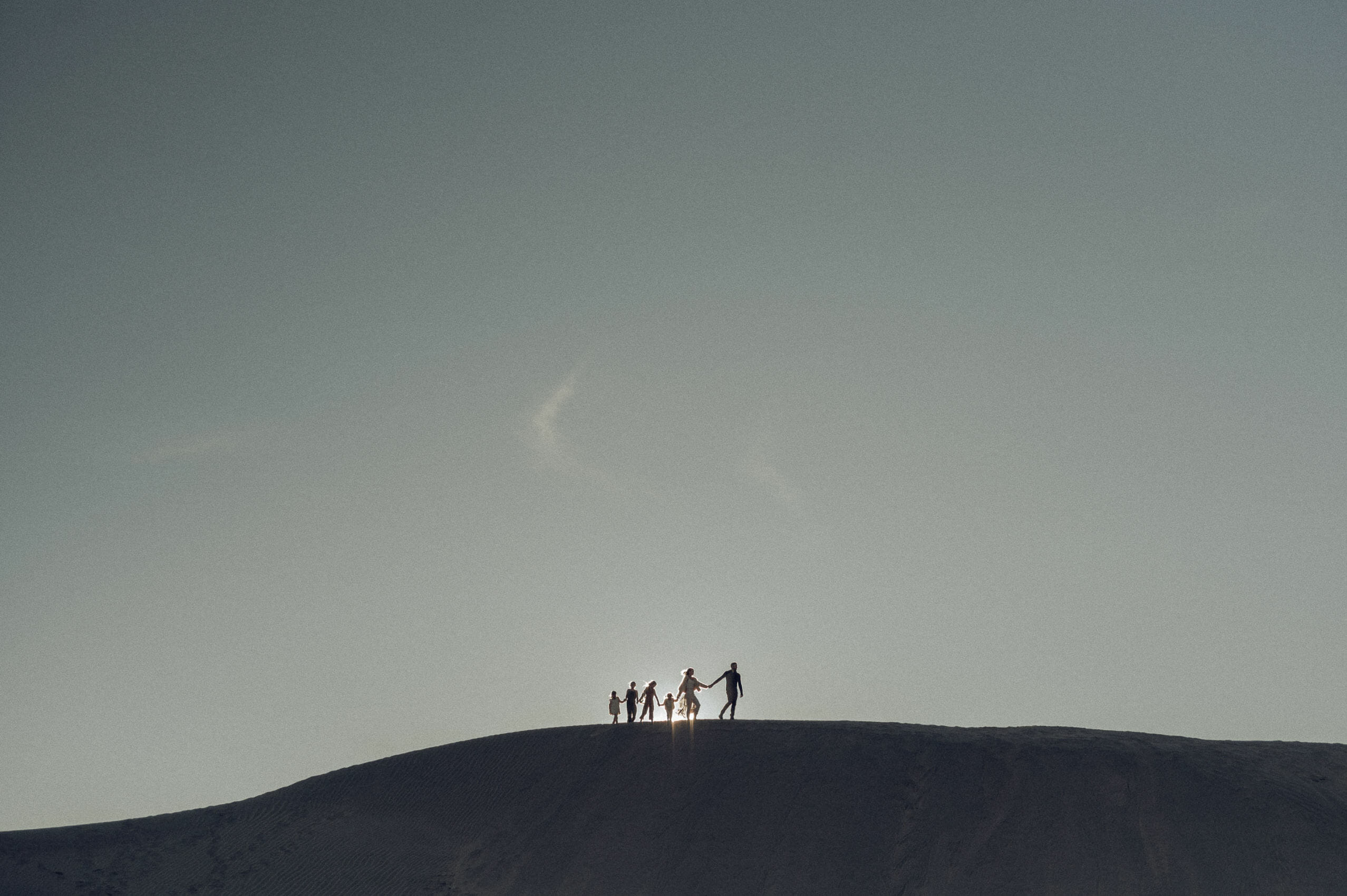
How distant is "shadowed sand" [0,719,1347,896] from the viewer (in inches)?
949

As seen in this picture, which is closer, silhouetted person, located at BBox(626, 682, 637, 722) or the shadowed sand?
the shadowed sand

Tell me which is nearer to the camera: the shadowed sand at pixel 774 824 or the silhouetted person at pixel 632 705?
the shadowed sand at pixel 774 824

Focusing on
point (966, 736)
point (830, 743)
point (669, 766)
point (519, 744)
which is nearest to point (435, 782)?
point (519, 744)

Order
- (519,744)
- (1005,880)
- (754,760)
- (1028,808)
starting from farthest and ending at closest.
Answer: (519,744) → (754,760) → (1028,808) → (1005,880)

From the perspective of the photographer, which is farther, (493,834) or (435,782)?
(435,782)

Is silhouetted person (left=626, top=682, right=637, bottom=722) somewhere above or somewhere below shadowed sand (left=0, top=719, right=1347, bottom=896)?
above

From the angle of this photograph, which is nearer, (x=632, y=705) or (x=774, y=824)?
(x=774, y=824)

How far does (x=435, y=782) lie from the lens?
28.5 meters

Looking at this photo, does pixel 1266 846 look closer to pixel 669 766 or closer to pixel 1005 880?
pixel 1005 880

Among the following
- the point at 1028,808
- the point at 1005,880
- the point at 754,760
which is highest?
the point at 754,760

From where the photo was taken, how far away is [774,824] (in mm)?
25641

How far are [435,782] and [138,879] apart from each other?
6442 millimetres

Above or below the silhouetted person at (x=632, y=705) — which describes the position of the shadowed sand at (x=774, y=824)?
below

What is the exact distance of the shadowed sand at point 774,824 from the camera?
24109 millimetres
